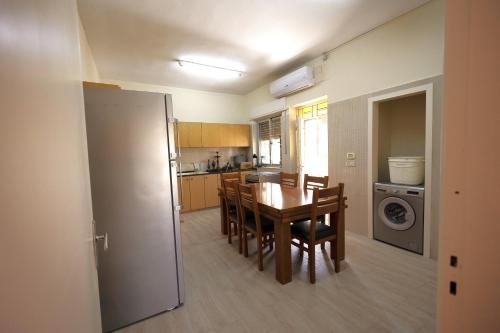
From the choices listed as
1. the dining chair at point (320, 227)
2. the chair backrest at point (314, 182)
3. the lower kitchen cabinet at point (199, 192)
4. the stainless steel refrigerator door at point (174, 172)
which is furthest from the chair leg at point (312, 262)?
the lower kitchen cabinet at point (199, 192)

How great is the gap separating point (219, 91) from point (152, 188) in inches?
175

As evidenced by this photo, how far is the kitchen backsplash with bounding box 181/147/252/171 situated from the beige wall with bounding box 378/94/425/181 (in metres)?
3.42

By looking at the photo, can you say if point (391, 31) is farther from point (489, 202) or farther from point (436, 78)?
point (489, 202)

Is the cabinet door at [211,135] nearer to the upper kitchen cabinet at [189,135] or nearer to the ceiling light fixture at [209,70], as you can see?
the upper kitchen cabinet at [189,135]

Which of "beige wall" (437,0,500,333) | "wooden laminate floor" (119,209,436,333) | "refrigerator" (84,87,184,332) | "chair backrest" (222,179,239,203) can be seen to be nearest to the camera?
"beige wall" (437,0,500,333)

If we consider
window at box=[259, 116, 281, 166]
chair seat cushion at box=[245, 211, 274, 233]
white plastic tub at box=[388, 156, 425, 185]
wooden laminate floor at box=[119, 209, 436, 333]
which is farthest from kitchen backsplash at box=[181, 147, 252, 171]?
white plastic tub at box=[388, 156, 425, 185]

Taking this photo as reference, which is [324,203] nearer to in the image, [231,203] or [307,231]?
[307,231]

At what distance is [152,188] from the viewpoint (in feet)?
5.47

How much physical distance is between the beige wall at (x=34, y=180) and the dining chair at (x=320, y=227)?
5.92ft

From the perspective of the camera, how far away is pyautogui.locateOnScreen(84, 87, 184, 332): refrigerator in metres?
1.51

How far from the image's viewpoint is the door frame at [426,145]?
2418mm

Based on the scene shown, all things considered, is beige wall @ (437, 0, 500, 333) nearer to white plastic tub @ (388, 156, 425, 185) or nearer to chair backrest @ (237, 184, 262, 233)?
chair backrest @ (237, 184, 262, 233)


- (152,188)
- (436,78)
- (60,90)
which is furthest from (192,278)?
(436,78)

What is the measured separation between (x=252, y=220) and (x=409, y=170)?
2.06 meters
